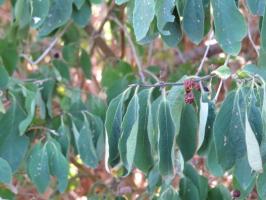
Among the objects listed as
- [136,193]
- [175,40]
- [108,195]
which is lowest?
[136,193]

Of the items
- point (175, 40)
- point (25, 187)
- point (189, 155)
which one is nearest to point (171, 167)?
point (189, 155)

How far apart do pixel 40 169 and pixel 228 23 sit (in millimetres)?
621

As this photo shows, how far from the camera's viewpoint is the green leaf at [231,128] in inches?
47.4

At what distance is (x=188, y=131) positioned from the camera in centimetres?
139

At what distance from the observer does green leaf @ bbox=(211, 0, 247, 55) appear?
3.89 feet

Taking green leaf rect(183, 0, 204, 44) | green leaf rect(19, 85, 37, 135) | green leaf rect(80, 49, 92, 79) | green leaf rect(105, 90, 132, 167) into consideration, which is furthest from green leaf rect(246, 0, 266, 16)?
green leaf rect(80, 49, 92, 79)

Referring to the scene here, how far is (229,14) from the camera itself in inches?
46.6

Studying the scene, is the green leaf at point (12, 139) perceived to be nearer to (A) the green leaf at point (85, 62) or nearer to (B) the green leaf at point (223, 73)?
(B) the green leaf at point (223, 73)

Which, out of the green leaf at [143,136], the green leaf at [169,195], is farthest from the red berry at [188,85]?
the green leaf at [169,195]

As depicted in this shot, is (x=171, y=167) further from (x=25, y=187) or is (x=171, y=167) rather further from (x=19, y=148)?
(x=25, y=187)

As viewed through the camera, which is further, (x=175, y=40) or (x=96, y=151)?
(x=96, y=151)

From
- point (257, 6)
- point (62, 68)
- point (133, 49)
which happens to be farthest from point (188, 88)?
point (133, 49)

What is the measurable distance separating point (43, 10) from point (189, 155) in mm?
487

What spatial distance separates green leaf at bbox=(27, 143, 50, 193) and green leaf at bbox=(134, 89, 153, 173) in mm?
284
